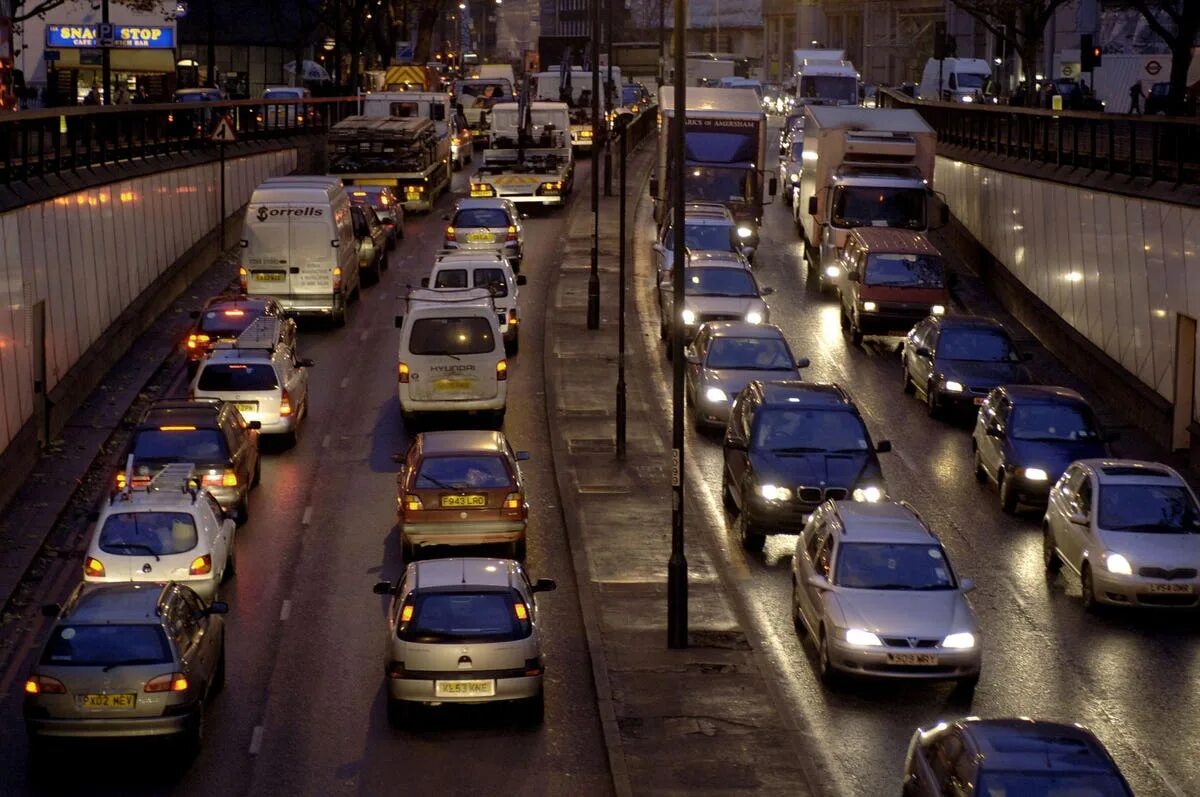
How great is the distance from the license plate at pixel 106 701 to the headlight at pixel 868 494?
37.3ft

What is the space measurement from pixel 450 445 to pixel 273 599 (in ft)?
10.1

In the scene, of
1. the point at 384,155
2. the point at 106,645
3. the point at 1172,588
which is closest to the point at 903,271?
the point at 1172,588

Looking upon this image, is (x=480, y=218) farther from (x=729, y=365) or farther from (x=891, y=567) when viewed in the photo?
(x=891, y=567)

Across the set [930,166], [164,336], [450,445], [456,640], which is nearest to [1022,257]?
[930,166]

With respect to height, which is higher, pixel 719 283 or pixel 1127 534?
pixel 719 283

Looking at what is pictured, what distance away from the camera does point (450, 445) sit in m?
24.5

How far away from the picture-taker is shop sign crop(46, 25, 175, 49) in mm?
91688

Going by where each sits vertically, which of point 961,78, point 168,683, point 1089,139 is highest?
point 961,78

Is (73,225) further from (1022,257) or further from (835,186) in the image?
(1022,257)

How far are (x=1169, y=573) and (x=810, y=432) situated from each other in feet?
19.0

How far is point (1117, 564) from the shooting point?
22531 mm

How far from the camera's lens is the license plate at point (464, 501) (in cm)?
2383

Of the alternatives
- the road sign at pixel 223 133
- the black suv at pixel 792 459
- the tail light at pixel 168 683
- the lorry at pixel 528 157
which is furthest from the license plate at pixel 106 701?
the lorry at pixel 528 157

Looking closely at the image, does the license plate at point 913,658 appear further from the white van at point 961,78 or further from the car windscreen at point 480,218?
the white van at point 961,78
